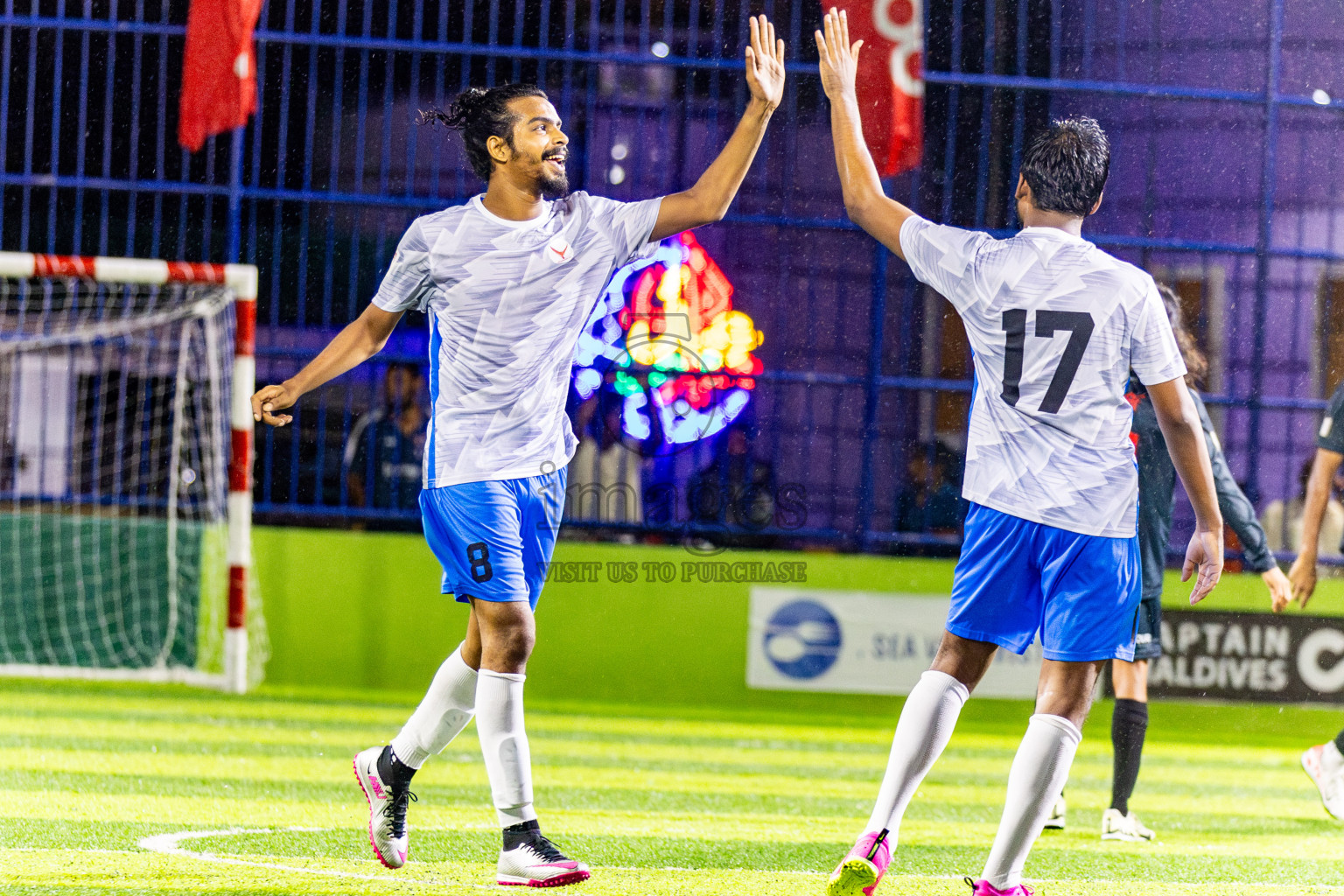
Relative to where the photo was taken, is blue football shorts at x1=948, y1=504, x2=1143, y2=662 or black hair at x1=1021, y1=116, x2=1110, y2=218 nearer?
blue football shorts at x1=948, y1=504, x2=1143, y2=662

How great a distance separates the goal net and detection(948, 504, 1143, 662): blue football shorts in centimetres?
548

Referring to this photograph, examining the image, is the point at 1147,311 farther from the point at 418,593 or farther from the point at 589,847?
the point at 418,593

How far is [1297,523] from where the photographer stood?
8852 millimetres

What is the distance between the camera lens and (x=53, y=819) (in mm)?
4395

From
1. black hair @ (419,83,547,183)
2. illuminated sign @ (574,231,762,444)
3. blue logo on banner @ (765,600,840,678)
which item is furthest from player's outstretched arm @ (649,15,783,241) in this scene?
blue logo on banner @ (765,600,840,678)

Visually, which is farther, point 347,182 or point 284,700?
point 347,182

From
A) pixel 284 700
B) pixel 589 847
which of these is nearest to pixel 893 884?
pixel 589 847

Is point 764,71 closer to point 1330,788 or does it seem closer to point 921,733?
point 921,733

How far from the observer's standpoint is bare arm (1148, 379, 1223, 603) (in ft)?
10.9

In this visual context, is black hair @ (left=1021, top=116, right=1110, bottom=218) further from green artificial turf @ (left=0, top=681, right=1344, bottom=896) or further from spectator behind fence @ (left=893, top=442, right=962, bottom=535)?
spectator behind fence @ (left=893, top=442, right=962, bottom=535)

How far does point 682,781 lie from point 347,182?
17.6 ft

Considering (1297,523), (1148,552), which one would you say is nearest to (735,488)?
(1297,523)

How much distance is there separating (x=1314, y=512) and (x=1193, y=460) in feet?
7.72

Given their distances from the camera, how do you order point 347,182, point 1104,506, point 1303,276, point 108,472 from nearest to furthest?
point 1104,506, point 108,472, point 347,182, point 1303,276
